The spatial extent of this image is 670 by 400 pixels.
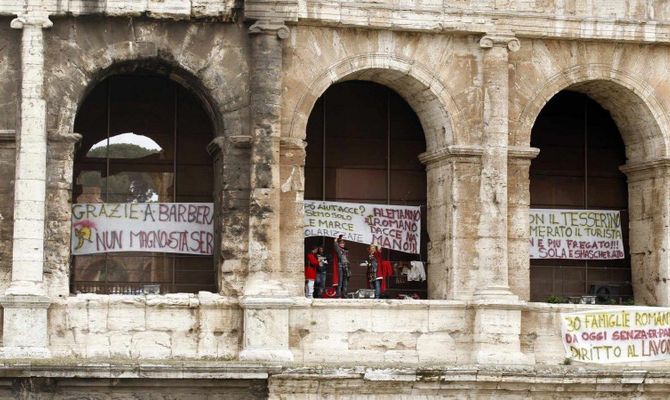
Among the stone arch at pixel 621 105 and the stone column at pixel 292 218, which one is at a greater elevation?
the stone arch at pixel 621 105

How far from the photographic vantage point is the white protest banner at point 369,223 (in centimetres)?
2414

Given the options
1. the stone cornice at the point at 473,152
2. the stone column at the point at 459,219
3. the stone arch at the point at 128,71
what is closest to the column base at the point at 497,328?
the stone column at the point at 459,219

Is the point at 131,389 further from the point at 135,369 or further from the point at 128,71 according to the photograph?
the point at 128,71

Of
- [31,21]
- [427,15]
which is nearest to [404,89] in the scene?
[427,15]

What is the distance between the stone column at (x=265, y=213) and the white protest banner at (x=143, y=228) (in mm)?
1822

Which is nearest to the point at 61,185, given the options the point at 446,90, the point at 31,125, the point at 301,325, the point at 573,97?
the point at 31,125

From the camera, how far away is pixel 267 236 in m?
22.0

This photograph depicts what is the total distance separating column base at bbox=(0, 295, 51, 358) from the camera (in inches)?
839

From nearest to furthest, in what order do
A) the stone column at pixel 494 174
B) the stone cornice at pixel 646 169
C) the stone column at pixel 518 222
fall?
the stone column at pixel 494 174 → the stone column at pixel 518 222 → the stone cornice at pixel 646 169

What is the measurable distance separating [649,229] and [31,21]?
941cm

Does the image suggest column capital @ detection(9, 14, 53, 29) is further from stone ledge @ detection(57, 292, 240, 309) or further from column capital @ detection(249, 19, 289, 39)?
stone ledge @ detection(57, 292, 240, 309)

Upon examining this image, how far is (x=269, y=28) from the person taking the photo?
2227cm

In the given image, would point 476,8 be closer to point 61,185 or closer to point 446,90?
point 446,90

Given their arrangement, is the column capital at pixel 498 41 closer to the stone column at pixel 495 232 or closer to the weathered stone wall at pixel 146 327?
the stone column at pixel 495 232
